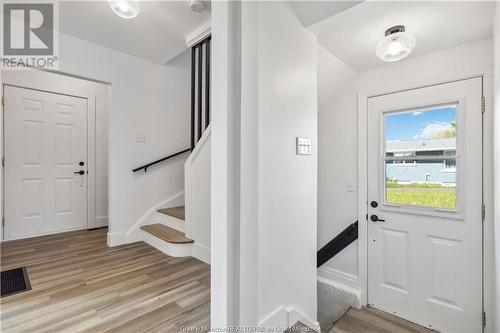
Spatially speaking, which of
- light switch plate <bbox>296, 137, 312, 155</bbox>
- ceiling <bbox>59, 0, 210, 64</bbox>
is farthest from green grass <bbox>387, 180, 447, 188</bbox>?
ceiling <bbox>59, 0, 210, 64</bbox>

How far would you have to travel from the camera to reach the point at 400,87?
211cm

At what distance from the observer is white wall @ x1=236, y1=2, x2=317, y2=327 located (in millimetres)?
1318

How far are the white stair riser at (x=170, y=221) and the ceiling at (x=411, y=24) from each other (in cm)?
256

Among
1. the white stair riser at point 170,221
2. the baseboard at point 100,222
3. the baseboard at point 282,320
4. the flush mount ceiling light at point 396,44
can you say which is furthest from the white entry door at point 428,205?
the baseboard at point 100,222

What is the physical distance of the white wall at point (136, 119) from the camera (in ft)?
9.46

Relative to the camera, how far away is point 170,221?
3.28 meters

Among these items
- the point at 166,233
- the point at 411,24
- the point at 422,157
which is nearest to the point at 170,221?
the point at 166,233

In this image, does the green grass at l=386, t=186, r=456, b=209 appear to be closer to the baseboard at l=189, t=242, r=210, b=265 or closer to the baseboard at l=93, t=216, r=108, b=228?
the baseboard at l=189, t=242, r=210, b=265

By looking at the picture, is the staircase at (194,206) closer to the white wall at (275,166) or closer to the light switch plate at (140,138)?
the light switch plate at (140,138)

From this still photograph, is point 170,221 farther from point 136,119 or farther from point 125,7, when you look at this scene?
point 125,7

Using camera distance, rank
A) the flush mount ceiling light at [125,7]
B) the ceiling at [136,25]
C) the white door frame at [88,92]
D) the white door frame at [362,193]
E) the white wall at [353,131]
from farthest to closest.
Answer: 1. the white door frame at [88,92]
2. the white door frame at [362,193]
3. the ceiling at [136,25]
4. the flush mount ceiling light at [125,7]
5. the white wall at [353,131]

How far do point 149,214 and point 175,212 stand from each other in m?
0.41

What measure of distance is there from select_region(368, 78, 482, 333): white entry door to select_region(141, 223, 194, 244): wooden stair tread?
2.03 meters

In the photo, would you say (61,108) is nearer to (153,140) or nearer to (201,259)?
(153,140)
